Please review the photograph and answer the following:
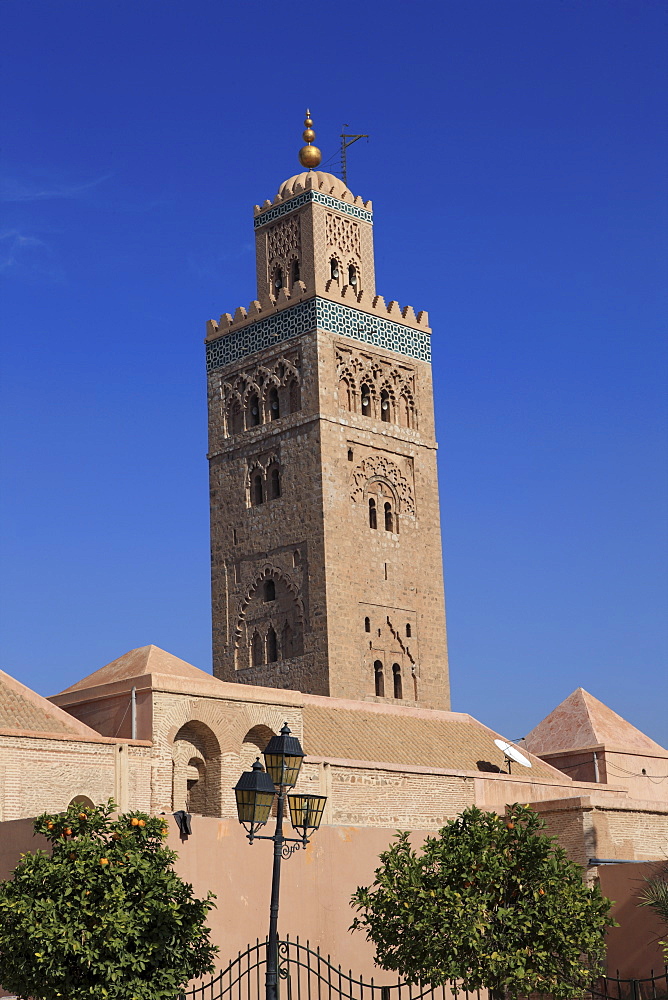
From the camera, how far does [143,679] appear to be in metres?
22.2

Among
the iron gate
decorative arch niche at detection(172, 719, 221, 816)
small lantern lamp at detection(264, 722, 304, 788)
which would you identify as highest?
decorative arch niche at detection(172, 719, 221, 816)

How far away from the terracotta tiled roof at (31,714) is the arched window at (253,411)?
14139 millimetres

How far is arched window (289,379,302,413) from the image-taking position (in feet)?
111

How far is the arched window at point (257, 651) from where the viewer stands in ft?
110

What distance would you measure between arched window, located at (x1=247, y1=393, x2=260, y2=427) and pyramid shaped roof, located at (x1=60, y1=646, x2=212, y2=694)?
37.2 feet

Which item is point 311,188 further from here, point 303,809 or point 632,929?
point 303,809

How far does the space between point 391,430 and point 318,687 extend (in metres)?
7.04

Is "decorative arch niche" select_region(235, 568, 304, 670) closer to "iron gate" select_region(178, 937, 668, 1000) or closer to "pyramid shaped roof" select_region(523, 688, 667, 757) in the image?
"pyramid shaped roof" select_region(523, 688, 667, 757)

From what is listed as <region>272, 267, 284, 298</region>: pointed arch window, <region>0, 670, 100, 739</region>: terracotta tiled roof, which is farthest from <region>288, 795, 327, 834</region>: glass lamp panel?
<region>272, 267, 284, 298</region>: pointed arch window

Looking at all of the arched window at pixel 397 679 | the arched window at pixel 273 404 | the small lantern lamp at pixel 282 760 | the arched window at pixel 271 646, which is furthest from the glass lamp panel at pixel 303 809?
the arched window at pixel 273 404

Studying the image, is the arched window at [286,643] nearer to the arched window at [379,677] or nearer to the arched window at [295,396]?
the arched window at [379,677]

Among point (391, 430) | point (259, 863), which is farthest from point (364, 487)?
point (259, 863)

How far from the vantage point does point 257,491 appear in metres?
34.4

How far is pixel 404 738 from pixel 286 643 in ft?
17.2
